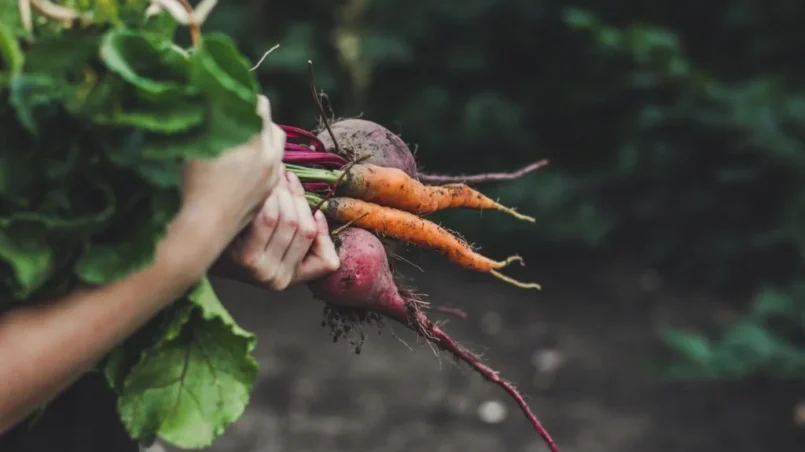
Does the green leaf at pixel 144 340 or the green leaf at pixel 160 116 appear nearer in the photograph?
the green leaf at pixel 160 116

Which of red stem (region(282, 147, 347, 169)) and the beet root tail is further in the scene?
the beet root tail

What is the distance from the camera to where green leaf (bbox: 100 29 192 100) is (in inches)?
31.1

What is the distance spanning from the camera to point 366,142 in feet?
4.69

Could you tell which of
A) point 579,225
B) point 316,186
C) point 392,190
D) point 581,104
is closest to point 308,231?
point 316,186

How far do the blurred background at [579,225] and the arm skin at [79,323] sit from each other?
7.48 ft

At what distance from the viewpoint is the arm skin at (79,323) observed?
0.85 metres

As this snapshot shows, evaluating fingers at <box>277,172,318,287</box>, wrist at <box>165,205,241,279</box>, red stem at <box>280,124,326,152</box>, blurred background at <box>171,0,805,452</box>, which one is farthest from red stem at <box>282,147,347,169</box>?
blurred background at <box>171,0,805,452</box>

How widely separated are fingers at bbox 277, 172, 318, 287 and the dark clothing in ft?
0.82

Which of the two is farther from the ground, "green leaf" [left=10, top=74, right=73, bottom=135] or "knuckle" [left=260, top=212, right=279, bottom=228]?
"knuckle" [left=260, top=212, right=279, bottom=228]

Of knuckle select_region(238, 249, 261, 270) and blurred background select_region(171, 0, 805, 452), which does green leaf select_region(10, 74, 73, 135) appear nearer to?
knuckle select_region(238, 249, 261, 270)

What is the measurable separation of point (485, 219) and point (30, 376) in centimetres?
323

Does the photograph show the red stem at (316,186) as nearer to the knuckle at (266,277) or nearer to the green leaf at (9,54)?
the knuckle at (266,277)

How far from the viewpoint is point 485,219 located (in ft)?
13.1

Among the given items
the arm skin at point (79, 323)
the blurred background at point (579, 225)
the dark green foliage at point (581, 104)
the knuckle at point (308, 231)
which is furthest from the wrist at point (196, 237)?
the dark green foliage at point (581, 104)
